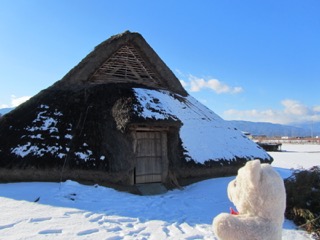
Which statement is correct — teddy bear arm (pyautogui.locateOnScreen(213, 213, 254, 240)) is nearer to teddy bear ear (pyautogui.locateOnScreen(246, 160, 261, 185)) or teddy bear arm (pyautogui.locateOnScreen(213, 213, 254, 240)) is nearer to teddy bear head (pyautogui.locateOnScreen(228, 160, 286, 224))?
teddy bear head (pyautogui.locateOnScreen(228, 160, 286, 224))

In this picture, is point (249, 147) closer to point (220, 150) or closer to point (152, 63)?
point (220, 150)

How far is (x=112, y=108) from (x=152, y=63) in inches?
129

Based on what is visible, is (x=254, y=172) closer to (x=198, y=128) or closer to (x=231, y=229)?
(x=231, y=229)

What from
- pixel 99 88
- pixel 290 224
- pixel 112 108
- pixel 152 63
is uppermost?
pixel 152 63

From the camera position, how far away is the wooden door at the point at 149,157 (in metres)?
10.5

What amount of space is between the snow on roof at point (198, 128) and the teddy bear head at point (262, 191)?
6853 millimetres

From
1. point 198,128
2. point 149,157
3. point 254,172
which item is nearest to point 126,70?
point 198,128

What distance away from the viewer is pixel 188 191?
10.1 metres

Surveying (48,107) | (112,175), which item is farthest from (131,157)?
(48,107)

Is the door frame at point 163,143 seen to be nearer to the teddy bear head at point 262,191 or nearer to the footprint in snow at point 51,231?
the footprint in snow at point 51,231

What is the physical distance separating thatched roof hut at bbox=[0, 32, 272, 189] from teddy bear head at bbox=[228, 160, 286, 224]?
6.64 m

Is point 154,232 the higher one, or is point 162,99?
point 162,99

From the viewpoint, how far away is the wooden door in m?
10.5

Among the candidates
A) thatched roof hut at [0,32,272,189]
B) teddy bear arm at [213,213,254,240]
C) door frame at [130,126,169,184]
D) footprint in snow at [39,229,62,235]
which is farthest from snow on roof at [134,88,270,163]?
teddy bear arm at [213,213,254,240]
